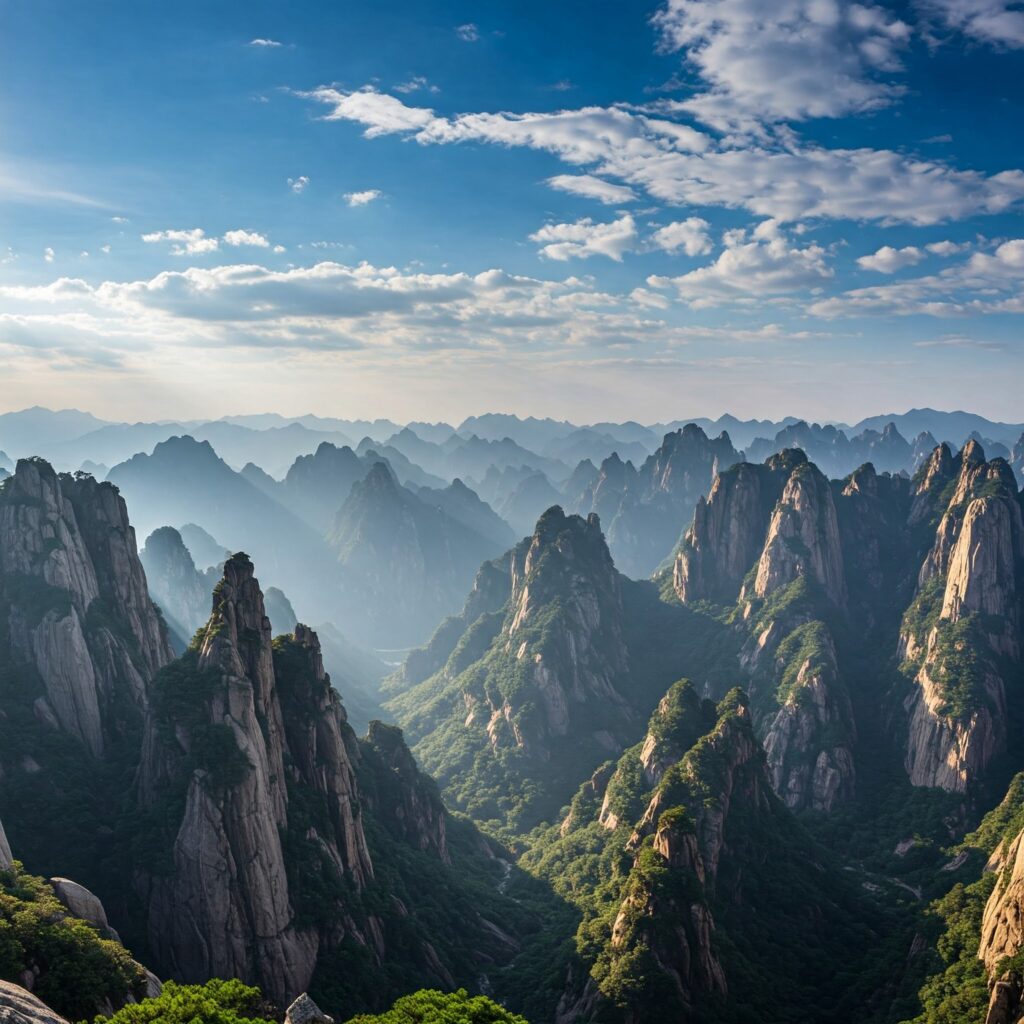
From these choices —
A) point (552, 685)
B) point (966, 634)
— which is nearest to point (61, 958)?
point (552, 685)

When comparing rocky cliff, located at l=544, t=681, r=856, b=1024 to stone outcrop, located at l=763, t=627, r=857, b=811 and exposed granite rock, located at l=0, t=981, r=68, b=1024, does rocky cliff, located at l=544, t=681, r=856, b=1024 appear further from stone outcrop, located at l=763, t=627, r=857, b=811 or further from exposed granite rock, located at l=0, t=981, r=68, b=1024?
exposed granite rock, located at l=0, t=981, r=68, b=1024

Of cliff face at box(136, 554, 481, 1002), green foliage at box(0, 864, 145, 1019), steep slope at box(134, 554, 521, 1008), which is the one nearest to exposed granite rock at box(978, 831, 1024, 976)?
steep slope at box(134, 554, 521, 1008)

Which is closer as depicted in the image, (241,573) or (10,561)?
(241,573)

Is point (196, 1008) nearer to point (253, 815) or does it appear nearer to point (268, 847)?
point (253, 815)

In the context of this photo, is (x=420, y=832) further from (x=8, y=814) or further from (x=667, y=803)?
(x=8, y=814)

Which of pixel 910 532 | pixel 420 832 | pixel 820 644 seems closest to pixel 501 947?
pixel 420 832

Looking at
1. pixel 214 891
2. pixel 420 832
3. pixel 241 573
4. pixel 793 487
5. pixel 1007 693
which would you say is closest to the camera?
pixel 214 891
